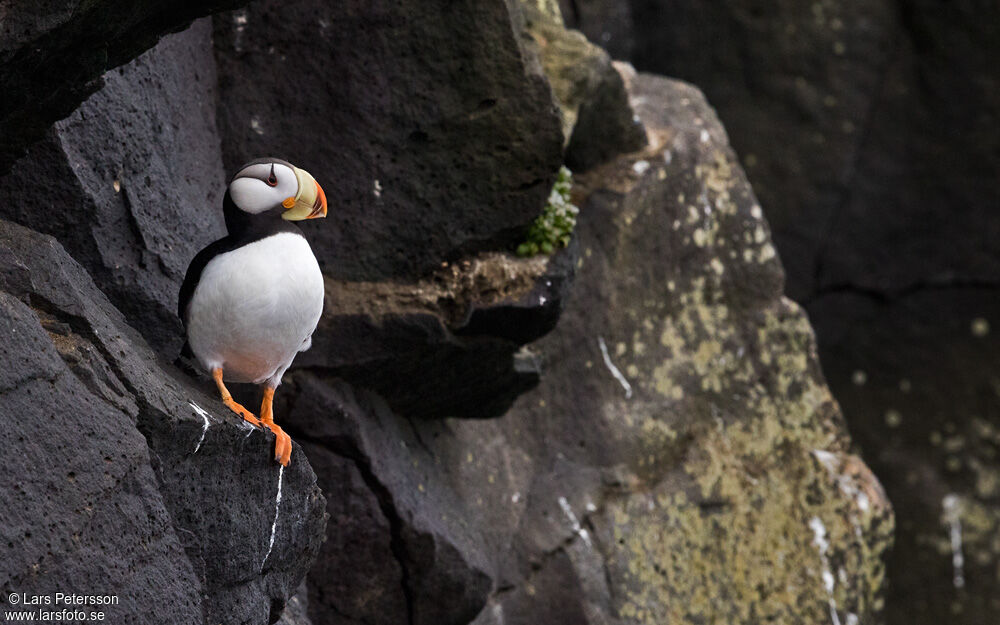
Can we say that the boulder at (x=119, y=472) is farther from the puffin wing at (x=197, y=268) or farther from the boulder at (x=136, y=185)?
the boulder at (x=136, y=185)

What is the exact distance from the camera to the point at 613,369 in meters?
5.77

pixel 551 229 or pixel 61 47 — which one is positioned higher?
pixel 61 47

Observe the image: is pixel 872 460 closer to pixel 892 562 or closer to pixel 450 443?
pixel 892 562

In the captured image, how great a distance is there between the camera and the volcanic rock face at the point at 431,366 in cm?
263

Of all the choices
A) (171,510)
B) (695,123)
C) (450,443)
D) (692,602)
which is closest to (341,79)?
(450,443)

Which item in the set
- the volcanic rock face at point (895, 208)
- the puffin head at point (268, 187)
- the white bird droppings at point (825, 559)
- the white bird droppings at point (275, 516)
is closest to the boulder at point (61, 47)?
the puffin head at point (268, 187)

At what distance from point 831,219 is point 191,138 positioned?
5.66 metres

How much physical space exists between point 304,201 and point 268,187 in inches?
4.0

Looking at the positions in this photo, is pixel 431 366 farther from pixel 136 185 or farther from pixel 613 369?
pixel 613 369

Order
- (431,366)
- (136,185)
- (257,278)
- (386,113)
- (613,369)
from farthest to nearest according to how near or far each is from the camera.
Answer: (613,369)
(431,366)
(386,113)
(136,185)
(257,278)

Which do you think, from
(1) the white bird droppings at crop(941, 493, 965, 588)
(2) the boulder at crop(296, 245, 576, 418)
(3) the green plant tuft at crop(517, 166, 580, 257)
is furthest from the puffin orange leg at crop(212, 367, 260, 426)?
(1) the white bird droppings at crop(941, 493, 965, 588)

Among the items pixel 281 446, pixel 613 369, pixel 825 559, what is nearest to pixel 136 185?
pixel 281 446

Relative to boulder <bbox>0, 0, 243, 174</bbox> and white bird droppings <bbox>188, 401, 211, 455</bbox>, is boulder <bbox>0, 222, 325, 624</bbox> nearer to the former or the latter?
white bird droppings <bbox>188, 401, 211, 455</bbox>

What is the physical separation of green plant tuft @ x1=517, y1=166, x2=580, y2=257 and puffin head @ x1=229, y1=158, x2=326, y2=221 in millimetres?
1636
